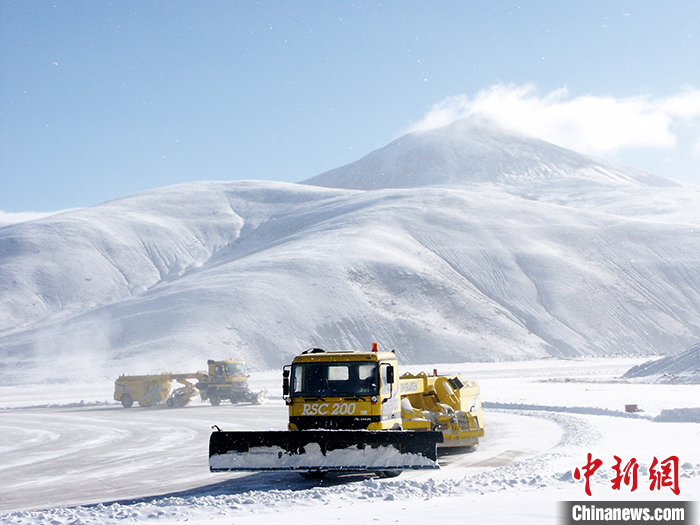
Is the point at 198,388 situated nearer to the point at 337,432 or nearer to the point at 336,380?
the point at 336,380

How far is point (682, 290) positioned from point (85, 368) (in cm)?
8238

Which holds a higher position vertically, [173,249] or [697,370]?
[173,249]

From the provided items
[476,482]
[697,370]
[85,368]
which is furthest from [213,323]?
[476,482]

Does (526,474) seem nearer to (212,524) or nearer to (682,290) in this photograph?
(212,524)

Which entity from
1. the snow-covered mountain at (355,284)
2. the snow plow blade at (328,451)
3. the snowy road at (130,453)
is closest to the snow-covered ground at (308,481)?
the snowy road at (130,453)

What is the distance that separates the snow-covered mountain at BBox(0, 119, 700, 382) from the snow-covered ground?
48.0 m

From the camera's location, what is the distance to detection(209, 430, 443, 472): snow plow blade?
38.5 feet

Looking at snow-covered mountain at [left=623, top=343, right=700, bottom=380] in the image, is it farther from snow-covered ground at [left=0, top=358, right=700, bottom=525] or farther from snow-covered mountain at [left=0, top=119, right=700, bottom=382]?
snow-covered mountain at [left=0, top=119, right=700, bottom=382]

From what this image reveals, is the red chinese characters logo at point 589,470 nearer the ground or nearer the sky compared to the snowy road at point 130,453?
nearer the sky

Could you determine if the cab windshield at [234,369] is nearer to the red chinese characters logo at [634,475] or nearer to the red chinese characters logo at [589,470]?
the red chinese characters logo at [589,470]

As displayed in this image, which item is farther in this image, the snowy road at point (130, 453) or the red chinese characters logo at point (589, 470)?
the snowy road at point (130, 453)

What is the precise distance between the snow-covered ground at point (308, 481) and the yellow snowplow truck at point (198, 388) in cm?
693

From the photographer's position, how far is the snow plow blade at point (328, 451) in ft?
38.5

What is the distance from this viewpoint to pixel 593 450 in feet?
51.9
